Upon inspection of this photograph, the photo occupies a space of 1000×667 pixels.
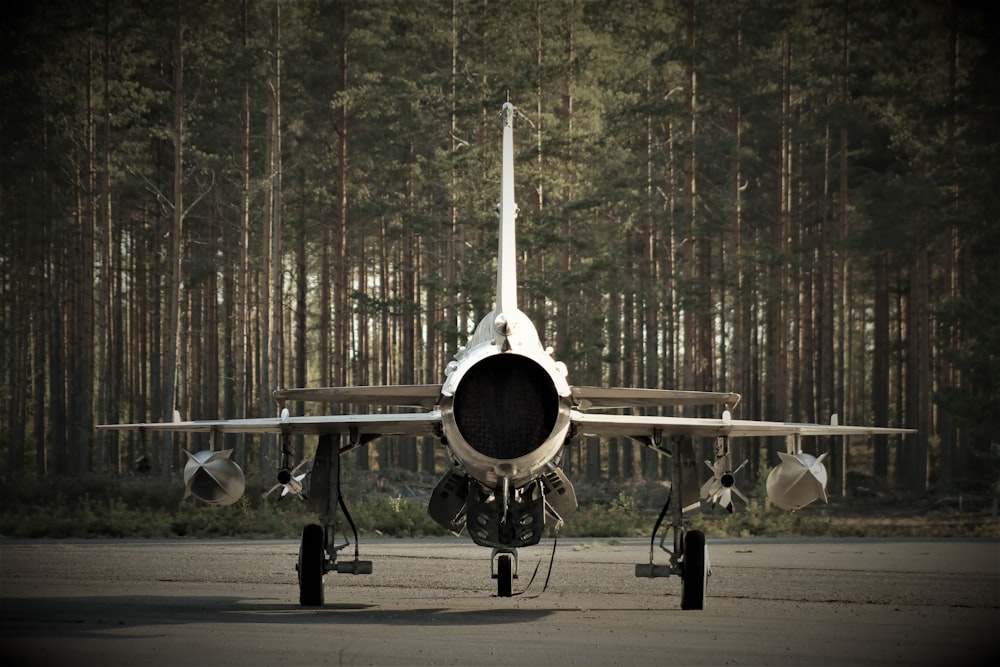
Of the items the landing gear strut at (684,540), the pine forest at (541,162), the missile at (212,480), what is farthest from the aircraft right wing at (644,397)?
the pine forest at (541,162)

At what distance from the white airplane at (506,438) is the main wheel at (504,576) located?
0.02 meters

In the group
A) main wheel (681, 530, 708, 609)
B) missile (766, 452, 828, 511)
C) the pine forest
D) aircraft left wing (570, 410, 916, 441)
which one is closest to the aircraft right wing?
aircraft left wing (570, 410, 916, 441)

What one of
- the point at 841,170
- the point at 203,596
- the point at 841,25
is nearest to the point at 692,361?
the point at 841,170

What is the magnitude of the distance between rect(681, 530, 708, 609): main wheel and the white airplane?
11mm

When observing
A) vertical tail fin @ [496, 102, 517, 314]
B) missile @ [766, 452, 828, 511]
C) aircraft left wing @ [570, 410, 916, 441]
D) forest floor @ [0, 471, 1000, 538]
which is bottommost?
forest floor @ [0, 471, 1000, 538]

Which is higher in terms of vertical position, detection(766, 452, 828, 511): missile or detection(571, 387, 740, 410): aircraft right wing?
detection(571, 387, 740, 410): aircraft right wing

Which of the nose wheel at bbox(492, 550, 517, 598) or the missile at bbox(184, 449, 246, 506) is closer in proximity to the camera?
the missile at bbox(184, 449, 246, 506)

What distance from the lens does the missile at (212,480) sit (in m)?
13.0

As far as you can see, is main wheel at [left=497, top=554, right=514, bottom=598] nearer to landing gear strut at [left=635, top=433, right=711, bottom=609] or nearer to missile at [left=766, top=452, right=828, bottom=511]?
landing gear strut at [left=635, top=433, right=711, bottom=609]

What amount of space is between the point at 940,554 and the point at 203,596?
13.3 meters

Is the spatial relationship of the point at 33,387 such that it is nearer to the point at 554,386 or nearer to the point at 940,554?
the point at 940,554

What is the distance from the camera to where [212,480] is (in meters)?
13.0

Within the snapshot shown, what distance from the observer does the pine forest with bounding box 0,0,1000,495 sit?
36062 millimetres

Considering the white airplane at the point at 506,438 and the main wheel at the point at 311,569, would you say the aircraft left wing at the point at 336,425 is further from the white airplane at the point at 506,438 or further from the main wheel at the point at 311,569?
the main wheel at the point at 311,569
